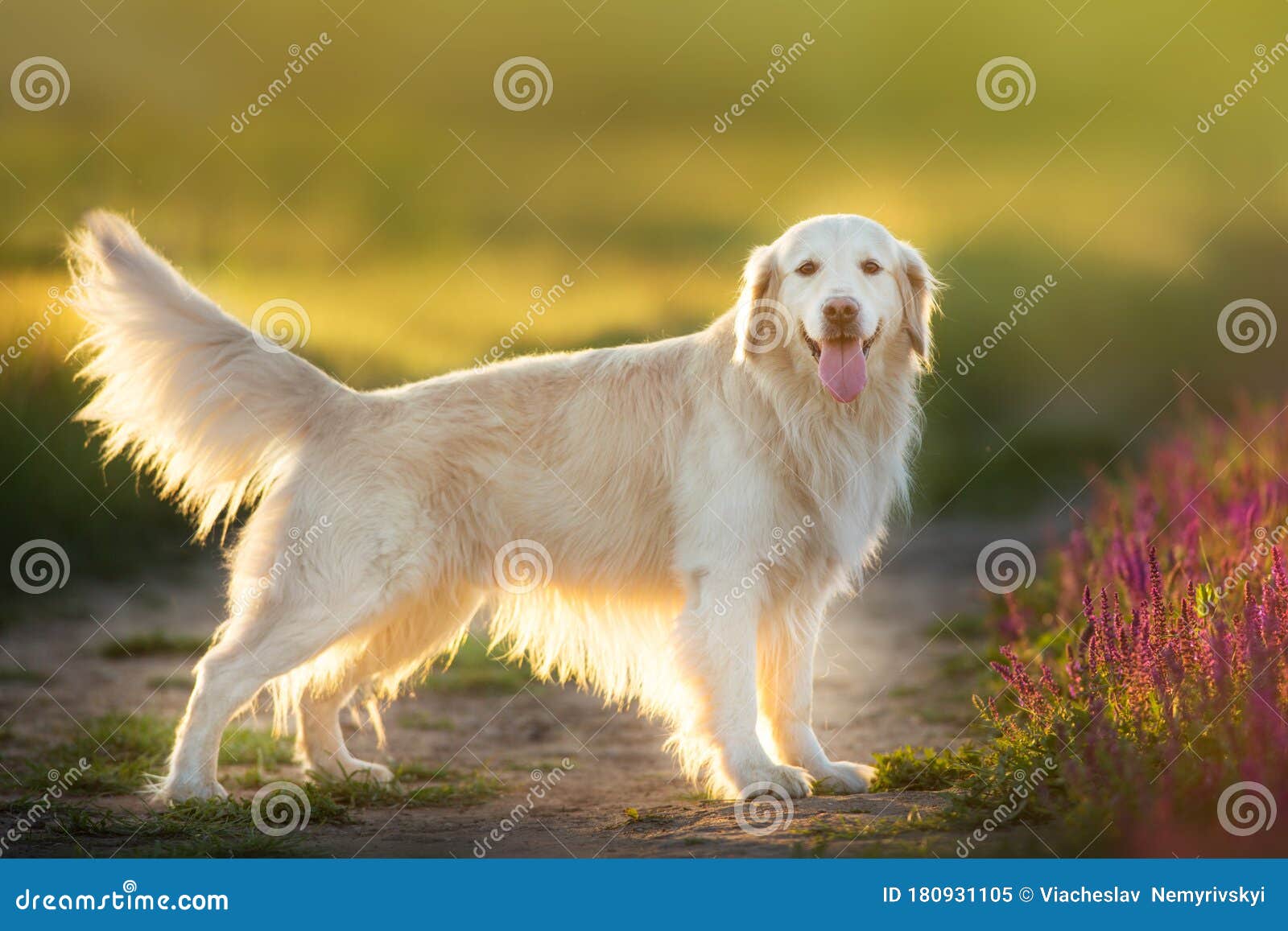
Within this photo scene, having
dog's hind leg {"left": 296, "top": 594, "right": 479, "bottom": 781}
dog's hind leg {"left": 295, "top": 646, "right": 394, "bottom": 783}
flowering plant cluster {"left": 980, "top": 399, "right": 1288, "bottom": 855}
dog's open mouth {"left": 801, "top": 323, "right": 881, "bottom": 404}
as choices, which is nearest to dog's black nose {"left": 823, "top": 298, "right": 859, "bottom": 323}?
dog's open mouth {"left": 801, "top": 323, "right": 881, "bottom": 404}

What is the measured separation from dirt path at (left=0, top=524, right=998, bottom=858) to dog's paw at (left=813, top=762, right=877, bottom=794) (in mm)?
338

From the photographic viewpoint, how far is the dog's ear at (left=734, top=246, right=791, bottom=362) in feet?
17.7

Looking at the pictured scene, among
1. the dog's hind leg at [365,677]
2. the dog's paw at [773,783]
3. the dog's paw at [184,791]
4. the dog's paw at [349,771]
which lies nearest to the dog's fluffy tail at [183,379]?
the dog's hind leg at [365,677]

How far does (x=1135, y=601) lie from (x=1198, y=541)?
0.38m

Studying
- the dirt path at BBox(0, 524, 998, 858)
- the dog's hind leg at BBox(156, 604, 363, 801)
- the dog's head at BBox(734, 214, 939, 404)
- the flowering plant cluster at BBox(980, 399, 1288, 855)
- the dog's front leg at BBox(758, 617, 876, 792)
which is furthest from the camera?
the dog's front leg at BBox(758, 617, 876, 792)

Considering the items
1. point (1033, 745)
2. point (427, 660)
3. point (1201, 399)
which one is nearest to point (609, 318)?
point (427, 660)

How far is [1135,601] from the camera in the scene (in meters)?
5.54

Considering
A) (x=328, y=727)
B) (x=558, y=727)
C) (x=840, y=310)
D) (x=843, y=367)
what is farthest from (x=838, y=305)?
(x=558, y=727)

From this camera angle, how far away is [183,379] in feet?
18.8

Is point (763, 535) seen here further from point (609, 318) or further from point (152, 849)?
point (609, 318)

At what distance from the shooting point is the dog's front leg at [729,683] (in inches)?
203

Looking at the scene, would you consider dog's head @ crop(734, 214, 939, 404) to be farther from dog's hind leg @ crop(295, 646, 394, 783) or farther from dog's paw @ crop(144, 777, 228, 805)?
dog's paw @ crop(144, 777, 228, 805)

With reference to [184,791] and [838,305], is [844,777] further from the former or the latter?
[184,791]

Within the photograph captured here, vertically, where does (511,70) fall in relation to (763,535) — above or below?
above
